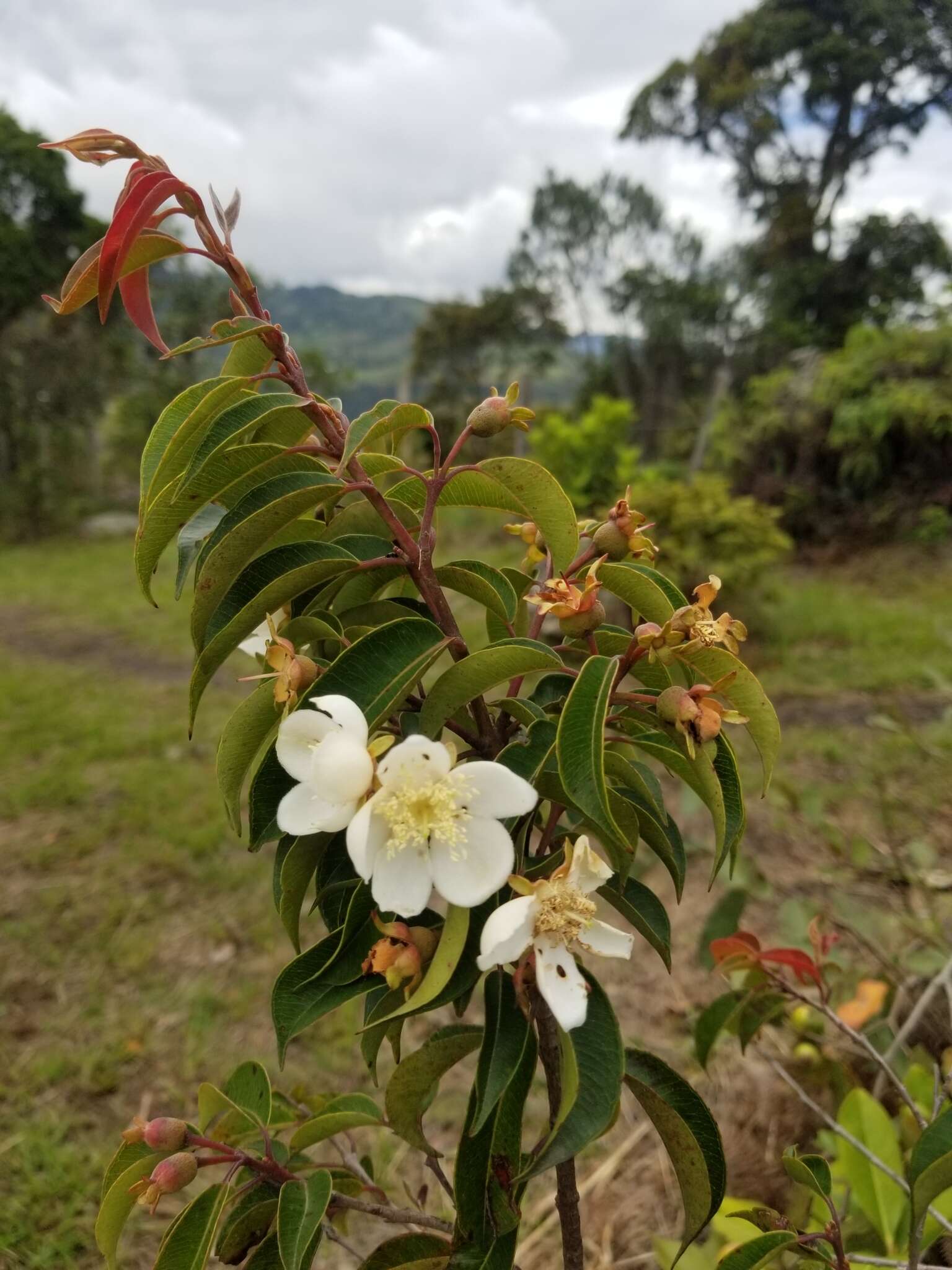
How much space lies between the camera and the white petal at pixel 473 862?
0.52 metres

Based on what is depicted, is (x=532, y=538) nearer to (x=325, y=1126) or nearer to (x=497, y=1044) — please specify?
(x=497, y=1044)

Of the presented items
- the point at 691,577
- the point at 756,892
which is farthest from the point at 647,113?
the point at 756,892

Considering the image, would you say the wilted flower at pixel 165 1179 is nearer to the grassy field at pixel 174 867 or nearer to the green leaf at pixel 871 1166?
the grassy field at pixel 174 867

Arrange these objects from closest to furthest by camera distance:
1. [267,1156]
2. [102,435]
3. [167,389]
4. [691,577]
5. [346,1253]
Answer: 1. [267,1156]
2. [346,1253]
3. [691,577]
4. [167,389]
5. [102,435]

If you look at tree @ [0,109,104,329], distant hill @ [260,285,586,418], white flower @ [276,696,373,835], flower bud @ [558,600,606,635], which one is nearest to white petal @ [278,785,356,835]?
white flower @ [276,696,373,835]

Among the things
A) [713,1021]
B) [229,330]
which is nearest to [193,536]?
[229,330]

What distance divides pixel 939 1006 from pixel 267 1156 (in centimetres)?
123

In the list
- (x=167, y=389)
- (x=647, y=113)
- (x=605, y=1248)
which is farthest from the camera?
(x=167, y=389)

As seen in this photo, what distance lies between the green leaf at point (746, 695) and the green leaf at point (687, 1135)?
0.85 feet

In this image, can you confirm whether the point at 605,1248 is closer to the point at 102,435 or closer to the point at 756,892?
the point at 756,892

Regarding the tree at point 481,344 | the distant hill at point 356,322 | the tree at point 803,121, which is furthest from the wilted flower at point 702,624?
the distant hill at point 356,322

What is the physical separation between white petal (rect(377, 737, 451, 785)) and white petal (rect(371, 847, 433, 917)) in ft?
0.15

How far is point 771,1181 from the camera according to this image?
4.29ft

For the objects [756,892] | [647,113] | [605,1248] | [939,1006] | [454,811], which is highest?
[647,113]
